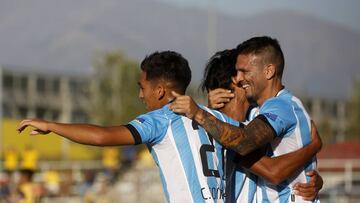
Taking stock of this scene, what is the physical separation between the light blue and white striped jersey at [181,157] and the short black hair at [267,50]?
59 centimetres

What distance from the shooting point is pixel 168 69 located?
609cm

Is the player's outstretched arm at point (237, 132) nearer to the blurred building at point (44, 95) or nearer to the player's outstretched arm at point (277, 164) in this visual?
the player's outstretched arm at point (277, 164)

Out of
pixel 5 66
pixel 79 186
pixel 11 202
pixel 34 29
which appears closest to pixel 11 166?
pixel 79 186

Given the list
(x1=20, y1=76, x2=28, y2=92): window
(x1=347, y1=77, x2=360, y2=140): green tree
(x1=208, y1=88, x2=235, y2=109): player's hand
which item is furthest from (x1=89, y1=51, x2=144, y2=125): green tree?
(x1=208, y1=88, x2=235, y2=109): player's hand

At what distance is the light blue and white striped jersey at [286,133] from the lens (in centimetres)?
584

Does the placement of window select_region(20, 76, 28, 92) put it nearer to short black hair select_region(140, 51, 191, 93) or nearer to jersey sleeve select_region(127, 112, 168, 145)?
short black hair select_region(140, 51, 191, 93)

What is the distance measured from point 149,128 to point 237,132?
1.68ft

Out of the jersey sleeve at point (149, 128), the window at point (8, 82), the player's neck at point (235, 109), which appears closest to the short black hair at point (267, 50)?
the player's neck at point (235, 109)

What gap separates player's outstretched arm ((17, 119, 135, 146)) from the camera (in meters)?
5.51

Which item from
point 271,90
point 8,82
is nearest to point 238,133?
point 271,90

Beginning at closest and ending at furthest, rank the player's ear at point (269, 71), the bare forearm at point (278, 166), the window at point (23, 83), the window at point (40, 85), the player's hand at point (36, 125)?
the player's hand at point (36, 125) < the bare forearm at point (278, 166) < the player's ear at point (269, 71) < the window at point (23, 83) < the window at point (40, 85)

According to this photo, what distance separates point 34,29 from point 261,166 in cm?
8213

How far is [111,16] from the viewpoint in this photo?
292 feet

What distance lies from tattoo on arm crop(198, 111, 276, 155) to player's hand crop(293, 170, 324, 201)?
0.49 meters
